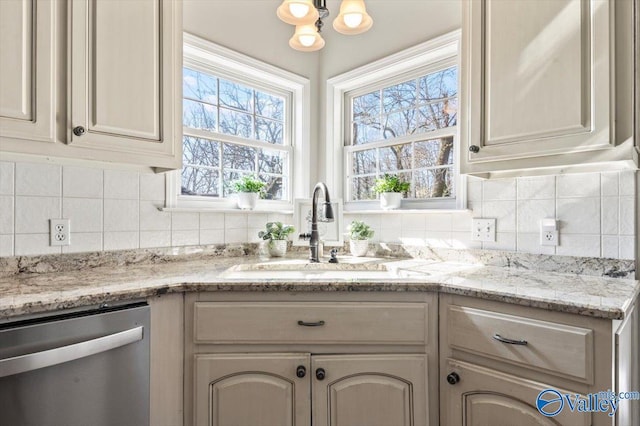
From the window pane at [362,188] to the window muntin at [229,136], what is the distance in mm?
465

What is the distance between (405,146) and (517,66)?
0.92 meters

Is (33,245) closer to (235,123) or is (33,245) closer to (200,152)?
(200,152)

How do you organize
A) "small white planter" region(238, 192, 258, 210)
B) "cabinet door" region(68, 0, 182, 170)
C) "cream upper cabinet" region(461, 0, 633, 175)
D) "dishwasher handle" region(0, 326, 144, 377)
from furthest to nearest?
"small white planter" region(238, 192, 258, 210)
"cabinet door" region(68, 0, 182, 170)
"cream upper cabinet" region(461, 0, 633, 175)
"dishwasher handle" region(0, 326, 144, 377)

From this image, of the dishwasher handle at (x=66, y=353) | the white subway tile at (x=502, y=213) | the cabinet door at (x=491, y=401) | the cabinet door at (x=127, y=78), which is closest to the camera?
the dishwasher handle at (x=66, y=353)

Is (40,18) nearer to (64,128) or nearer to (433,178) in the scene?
(64,128)

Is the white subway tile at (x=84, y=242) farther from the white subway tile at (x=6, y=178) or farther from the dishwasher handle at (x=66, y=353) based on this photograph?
the dishwasher handle at (x=66, y=353)

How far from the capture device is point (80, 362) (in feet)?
3.70

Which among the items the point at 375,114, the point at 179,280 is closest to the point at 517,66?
the point at 375,114

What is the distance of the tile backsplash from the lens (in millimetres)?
1493

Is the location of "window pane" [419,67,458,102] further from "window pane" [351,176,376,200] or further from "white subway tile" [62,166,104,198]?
"white subway tile" [62,166,104,198]

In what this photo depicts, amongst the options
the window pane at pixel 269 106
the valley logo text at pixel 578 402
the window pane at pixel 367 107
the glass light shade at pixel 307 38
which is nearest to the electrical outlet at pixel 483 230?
the valley logo text at pixel 578 402

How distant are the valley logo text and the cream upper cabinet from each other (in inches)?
29.0

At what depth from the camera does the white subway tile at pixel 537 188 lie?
1.63 metres

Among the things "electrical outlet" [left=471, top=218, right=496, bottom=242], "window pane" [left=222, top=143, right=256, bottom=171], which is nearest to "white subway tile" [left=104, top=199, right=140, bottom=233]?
"window pane" [left=222, top=143, right=256, bottom=171]
